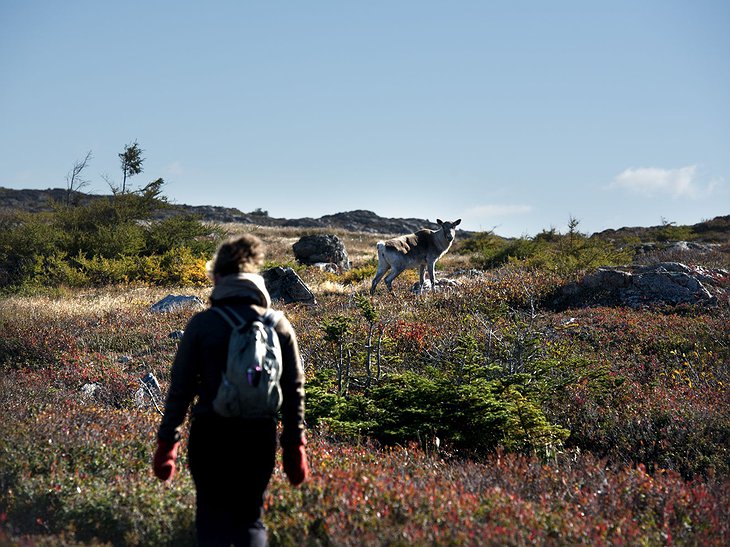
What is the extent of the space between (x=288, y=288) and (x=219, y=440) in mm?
14591

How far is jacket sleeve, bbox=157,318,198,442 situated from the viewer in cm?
343

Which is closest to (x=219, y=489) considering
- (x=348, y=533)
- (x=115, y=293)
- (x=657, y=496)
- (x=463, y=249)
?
(x=348, y=533)

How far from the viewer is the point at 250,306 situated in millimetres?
3521

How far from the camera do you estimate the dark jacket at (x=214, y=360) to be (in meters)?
3.40

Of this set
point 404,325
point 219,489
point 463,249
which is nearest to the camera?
point 219,489

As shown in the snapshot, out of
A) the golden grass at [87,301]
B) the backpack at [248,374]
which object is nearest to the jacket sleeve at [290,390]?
the backpack at [248,374]

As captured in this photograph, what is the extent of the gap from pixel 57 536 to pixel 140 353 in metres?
7.95

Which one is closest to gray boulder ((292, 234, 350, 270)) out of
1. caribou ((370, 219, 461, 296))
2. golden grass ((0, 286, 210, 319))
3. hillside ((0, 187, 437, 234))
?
golden grass ((0, 286, 210, 319))

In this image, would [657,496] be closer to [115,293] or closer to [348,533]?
[348,533]

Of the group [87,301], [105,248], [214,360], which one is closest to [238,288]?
[214,360]

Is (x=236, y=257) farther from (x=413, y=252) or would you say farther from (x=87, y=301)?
(x=87, y=301)

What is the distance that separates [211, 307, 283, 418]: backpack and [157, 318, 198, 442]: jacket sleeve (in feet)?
0.78

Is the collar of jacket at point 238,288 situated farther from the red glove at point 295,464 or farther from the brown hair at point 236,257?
the red glove at point 295,464

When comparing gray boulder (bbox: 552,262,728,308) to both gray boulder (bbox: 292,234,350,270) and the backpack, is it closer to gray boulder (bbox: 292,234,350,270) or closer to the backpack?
the backpack
